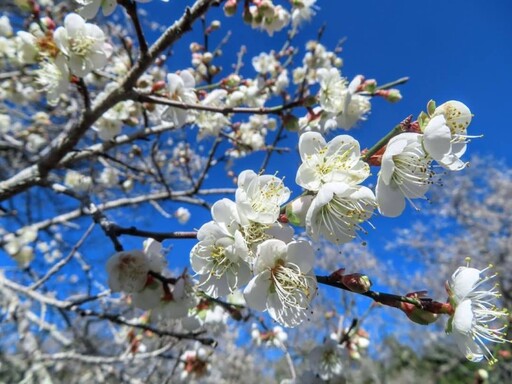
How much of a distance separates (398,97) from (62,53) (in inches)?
63.1

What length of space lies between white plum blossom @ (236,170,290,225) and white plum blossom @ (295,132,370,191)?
9 centimetres

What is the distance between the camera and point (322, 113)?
1985mm

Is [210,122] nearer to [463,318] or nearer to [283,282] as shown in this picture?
[283,282]

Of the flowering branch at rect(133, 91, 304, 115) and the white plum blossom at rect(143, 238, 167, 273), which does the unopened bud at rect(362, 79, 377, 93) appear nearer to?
the flowering branch at rect(133, 91, 304, 115)

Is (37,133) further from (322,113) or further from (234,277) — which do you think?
(234,277)

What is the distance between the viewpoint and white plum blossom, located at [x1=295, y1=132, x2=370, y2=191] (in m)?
0.90

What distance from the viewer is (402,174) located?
949mm

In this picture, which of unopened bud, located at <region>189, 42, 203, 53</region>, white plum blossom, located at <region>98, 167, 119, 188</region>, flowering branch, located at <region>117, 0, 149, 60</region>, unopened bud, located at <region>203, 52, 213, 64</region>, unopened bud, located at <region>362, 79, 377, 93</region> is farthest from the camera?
white plum blossom, located at <region>98, 167, 119, 188</region>

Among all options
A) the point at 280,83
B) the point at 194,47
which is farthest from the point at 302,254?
the point at 194,47

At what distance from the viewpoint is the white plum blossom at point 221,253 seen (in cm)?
91

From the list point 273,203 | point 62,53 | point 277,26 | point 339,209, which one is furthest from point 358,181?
point 277,26

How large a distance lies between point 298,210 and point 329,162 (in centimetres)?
21

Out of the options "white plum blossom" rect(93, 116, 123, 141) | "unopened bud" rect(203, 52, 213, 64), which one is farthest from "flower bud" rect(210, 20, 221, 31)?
"white plum blossom" rect(93, 116, 123, 141)

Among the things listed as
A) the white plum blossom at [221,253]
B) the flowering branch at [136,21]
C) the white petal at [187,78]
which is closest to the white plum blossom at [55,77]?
the flowering branch at [136,21]
